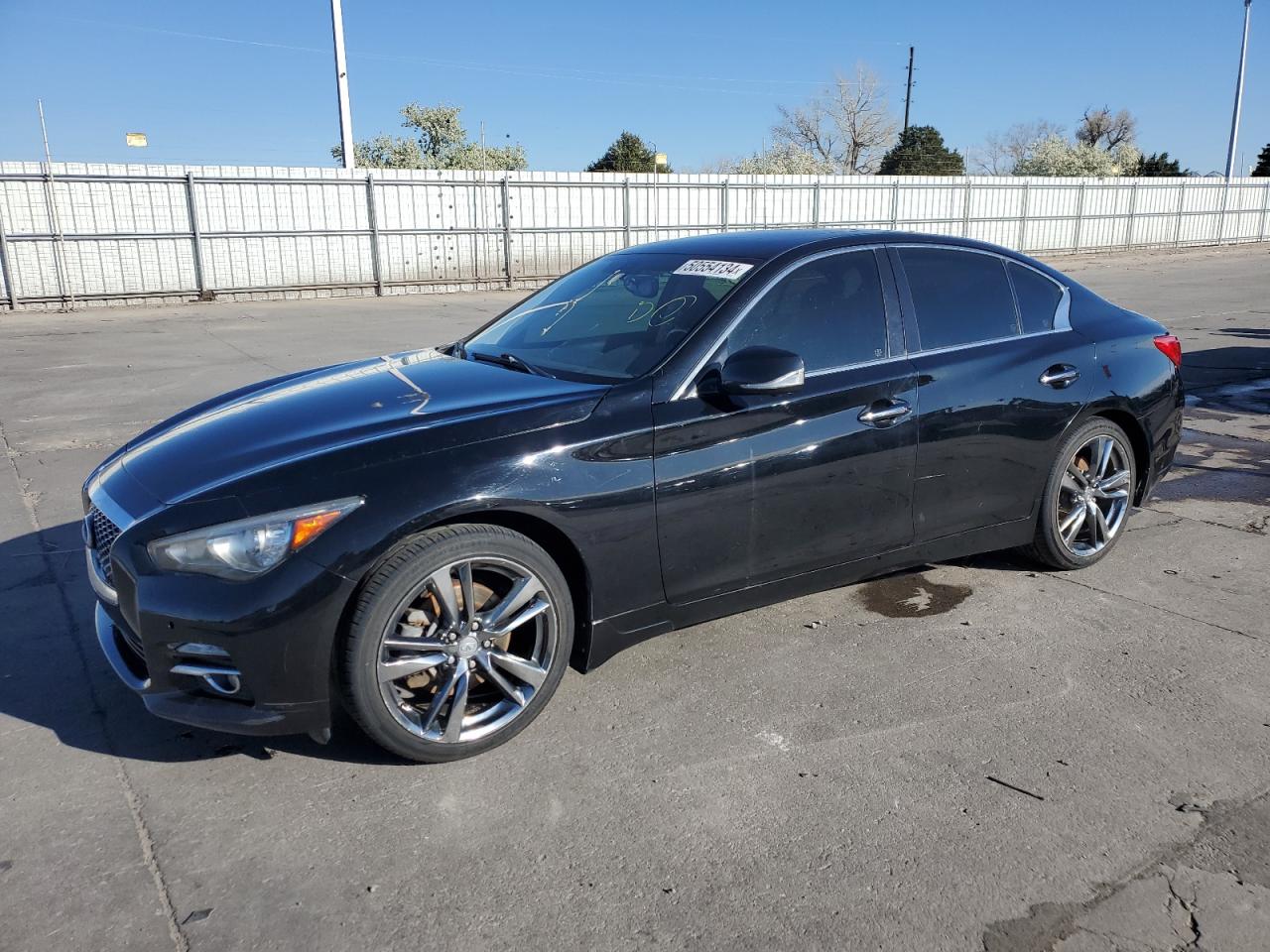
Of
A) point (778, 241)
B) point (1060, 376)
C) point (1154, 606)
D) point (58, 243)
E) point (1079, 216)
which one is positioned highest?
point (1079, 216)

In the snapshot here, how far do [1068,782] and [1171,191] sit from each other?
36460 mm

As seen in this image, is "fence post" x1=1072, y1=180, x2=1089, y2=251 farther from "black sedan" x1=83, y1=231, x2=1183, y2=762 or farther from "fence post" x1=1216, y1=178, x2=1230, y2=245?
"black sedan" x1=83, y1=231, x2=1183, y2=762

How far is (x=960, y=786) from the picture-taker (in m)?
3.08

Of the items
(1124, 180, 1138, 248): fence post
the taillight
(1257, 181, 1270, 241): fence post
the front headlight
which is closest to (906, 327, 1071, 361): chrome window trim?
the taillight

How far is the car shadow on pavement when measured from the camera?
3.32 metres

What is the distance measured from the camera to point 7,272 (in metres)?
17.8

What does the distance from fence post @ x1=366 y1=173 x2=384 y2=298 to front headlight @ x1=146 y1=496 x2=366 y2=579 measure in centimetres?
1919

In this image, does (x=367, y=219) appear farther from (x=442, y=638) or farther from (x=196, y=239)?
(x=442, y=638)

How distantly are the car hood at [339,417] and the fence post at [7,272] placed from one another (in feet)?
55.3

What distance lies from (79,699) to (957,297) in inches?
154

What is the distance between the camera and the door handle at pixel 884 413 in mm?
3902

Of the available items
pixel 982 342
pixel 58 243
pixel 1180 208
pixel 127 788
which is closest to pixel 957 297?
pixel 982 342

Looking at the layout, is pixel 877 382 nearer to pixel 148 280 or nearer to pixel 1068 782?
pixel 1068 782

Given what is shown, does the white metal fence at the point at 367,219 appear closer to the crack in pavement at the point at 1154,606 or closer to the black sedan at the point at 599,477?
the black sedan at the point at 599,477
